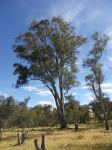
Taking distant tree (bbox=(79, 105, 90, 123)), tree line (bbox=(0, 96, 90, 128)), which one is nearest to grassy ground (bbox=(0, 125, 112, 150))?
tree line (bbox=(0, 96, 90, 128))

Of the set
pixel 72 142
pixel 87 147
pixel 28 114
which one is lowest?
pixel 87 147

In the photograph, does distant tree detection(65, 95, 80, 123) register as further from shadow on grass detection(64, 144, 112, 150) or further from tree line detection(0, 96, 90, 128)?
shadow on grass detection(64, 144, 112, 150)

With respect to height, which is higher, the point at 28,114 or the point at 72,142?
the point at 28,114

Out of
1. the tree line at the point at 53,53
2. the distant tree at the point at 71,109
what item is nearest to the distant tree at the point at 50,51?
the tree line at the point at 53,53

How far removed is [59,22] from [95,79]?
11.1 metres

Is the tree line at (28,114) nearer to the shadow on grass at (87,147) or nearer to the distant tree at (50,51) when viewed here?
the distant tree at (50,51)

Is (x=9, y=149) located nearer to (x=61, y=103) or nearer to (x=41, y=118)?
(x=61, y=103)

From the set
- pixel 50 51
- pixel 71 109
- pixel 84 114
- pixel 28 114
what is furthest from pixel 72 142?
pixel 84 114

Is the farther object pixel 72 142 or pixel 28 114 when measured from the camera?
pixel 28 114

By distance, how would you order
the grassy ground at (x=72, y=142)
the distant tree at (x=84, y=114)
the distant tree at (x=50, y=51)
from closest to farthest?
1. the grassy ground at (x=72, y=142)
2. the distant tree at (x=50, y=51)
3. the distant tree at (x=84, y=114)

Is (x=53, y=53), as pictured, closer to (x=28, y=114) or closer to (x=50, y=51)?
(x=50, y=51)

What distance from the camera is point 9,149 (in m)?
28.0

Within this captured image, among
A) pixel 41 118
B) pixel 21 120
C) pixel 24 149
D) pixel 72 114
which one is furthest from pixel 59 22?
pixel 41 118

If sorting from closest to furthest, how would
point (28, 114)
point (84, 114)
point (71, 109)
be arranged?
point (28, 114) → point (71, 109) → point (84, 114)
